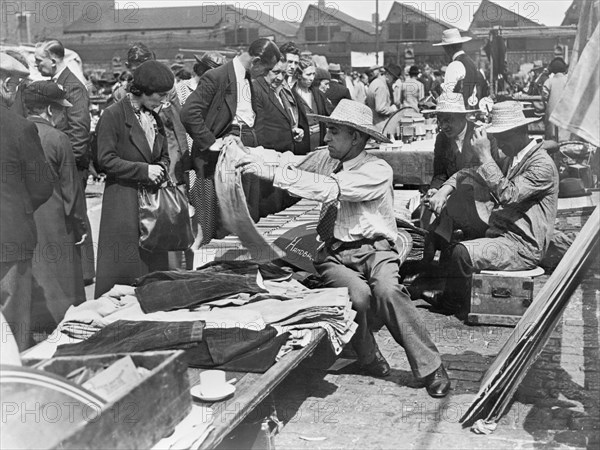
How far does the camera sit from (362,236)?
5375mm

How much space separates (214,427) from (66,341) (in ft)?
4.54

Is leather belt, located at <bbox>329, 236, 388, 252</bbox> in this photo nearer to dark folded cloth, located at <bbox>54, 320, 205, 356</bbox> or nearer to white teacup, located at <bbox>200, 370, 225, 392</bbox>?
dark folded cloth, located at <bbox>54, 320, 205, 356</bbox>

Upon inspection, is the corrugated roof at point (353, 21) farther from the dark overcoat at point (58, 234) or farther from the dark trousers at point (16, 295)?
the dark trousers at point (16, 295)

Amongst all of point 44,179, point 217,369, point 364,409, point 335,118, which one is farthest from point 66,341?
point 335,118

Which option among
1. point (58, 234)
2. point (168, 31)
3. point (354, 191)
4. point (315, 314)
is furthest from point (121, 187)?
point (168, 31)

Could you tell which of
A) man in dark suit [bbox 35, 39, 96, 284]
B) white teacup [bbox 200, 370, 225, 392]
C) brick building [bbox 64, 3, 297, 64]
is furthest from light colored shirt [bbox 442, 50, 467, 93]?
brick building [bbox 64, 3, 297, 64]

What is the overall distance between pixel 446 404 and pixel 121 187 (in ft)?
9.53

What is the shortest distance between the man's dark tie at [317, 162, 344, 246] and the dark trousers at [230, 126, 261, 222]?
1403 millimetres

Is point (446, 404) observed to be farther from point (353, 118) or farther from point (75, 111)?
point (75, 111)

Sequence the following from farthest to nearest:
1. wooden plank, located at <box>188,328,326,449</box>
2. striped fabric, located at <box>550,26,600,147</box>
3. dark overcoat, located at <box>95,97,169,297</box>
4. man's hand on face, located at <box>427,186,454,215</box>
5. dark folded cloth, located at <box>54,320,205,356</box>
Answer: man's hand on face, located at <box>427,186,454,215</box> < dark overcoat, located at <box>95,97,169,297</box> < dark folded cloth, located at <box>54,320,205,356</box> < striped fabric, located at <box>550,26,600,147</box> < wooden plank, located at <box>188,328,326,449</box>

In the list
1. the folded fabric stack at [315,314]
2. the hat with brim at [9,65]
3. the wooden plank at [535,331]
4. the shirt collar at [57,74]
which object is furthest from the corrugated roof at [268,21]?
the wooden plank at [535,331]

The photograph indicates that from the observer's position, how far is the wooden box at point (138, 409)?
273 centimetres

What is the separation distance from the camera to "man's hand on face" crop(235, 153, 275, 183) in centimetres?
513

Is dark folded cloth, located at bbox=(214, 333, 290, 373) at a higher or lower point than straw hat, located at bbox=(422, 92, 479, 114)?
lower
